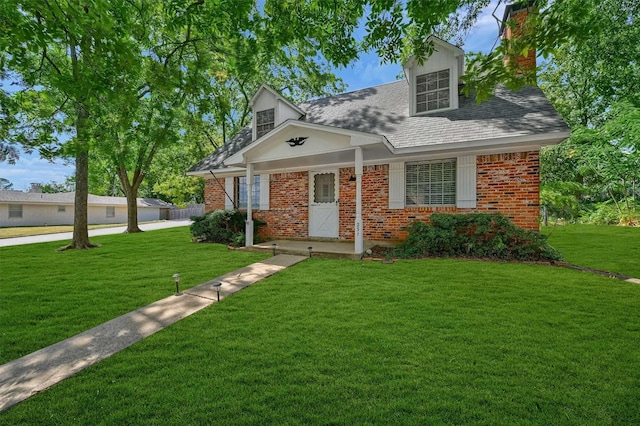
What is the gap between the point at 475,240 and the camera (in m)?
6.94

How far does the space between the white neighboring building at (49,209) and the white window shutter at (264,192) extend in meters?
26.3

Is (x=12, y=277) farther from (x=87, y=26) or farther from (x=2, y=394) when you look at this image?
(x=87, y=26)

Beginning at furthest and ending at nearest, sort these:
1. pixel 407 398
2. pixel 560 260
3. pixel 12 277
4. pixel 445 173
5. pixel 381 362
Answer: pixel 445 173 < pixel 560 260 < pixel 12 277 < pixel 381 362 < pixel 407 398

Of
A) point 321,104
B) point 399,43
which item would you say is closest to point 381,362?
point 399,43

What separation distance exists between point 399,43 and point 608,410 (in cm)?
492

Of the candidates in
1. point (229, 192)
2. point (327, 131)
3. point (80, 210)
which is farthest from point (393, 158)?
point (80, 210)

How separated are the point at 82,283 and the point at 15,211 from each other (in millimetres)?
29286

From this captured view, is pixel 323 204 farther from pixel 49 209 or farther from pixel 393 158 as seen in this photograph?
pixel 49 209

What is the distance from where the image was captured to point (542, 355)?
2611 millimetres

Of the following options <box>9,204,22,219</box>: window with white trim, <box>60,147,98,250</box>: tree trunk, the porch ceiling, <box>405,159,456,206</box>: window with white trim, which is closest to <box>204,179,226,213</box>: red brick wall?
the porch ceiling

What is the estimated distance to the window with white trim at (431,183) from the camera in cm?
777

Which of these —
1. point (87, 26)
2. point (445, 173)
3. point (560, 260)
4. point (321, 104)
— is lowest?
point (560, 260)

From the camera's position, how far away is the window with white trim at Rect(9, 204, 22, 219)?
23745mm

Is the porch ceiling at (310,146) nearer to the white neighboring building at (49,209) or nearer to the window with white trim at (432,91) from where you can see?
the window with white trim at (432,91)
